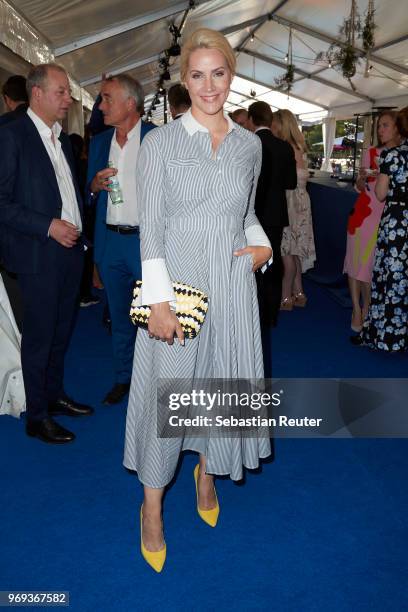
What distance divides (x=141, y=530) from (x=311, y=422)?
1221 mm

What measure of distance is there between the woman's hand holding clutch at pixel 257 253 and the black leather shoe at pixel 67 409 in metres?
1.46

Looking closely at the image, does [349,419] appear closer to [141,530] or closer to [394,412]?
[394,412]

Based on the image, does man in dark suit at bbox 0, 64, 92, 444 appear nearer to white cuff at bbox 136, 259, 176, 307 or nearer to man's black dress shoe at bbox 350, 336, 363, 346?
white cuff at bbox 136, 259, 176, 307

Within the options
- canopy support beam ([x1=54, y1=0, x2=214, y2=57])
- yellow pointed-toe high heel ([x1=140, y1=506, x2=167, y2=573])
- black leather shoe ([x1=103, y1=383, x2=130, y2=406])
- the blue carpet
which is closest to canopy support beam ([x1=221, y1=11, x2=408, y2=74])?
canopy support beam ([x1=54, y1=0, x2=214, y2=57])

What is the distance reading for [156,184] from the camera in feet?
4.99

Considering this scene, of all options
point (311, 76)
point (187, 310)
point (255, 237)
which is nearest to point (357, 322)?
point (255, 237)

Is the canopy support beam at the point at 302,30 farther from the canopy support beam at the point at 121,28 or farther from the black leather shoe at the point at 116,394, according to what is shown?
the black leather shoe at the point at 116,394

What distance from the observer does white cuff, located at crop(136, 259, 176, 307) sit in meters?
1.50

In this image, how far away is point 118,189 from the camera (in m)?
2.54

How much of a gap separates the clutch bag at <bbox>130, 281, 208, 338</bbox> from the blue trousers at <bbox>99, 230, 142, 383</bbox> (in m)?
1.21

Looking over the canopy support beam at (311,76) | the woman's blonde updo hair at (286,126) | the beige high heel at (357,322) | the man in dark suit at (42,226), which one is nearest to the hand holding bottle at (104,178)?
the man in dark suit at (42,226)

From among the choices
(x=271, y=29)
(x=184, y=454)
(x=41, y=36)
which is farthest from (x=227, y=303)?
(x=271, y=29)

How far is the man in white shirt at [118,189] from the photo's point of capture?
263cm

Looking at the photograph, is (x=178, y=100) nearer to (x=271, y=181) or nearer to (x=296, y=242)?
(x=271, y=181)
